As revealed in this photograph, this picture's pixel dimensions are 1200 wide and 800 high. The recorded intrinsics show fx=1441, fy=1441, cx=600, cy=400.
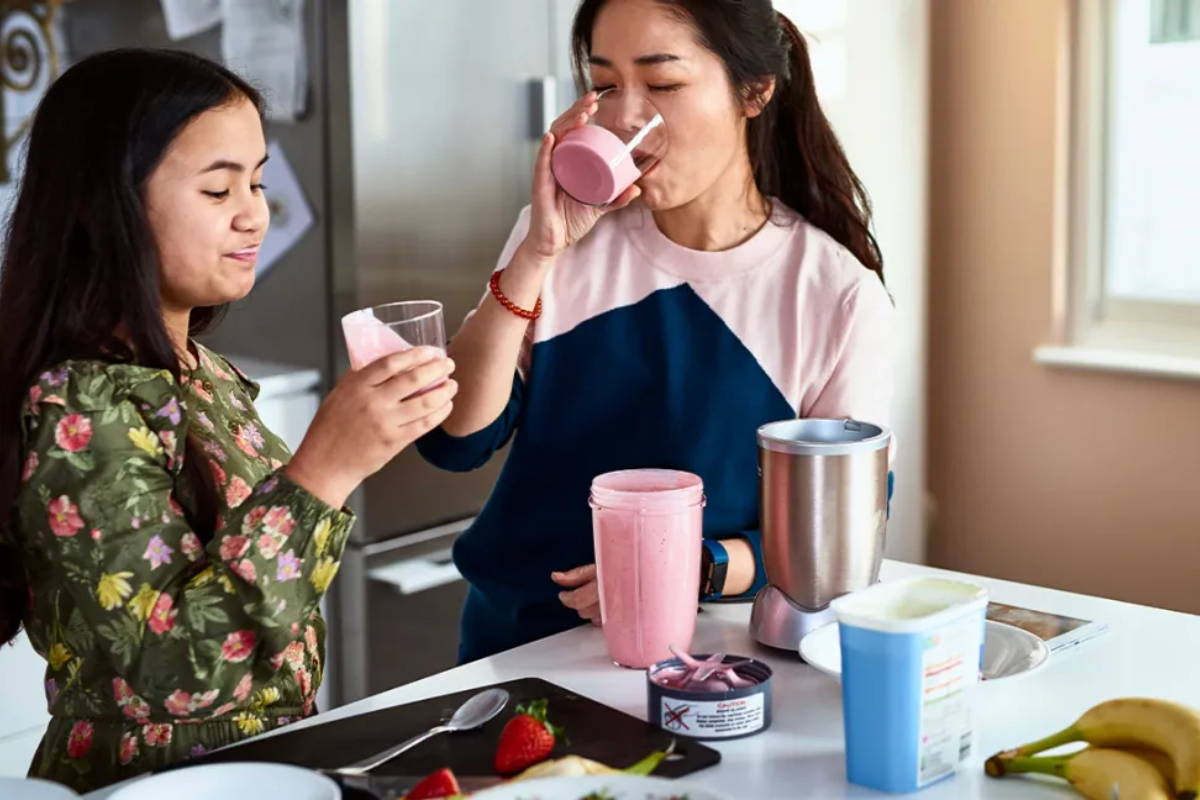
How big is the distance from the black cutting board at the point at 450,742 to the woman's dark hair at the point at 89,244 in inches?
8.6

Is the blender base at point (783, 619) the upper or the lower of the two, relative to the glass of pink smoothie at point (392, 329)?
lower

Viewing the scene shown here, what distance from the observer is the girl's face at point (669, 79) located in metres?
1.53

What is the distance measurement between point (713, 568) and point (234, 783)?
57 centimetres

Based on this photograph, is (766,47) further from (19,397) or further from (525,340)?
(19,397)

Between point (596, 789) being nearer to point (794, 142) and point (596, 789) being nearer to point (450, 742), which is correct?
point (450, 742)

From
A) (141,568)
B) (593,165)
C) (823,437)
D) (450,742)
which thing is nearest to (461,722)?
(450,742)

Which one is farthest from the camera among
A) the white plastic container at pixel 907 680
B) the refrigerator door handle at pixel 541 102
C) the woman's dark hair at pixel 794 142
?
the refrigerator door handle at pixel 541 102

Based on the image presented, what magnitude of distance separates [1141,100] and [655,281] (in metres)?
1.77

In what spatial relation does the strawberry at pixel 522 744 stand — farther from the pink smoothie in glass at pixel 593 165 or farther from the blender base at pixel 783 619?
the pink smoothie in glass at pixel 593 165

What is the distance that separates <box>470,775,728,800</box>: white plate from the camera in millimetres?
915

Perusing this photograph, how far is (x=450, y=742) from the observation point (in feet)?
3.67

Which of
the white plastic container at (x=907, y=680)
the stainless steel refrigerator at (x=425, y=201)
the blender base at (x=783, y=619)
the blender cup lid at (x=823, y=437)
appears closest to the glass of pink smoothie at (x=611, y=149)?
the blender cup lid at (x=823, y=437)

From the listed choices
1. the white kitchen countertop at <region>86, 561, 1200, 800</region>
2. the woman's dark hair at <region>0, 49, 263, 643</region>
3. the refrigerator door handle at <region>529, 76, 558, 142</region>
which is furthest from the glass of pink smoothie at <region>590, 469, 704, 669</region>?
the refrigerator door handle at <region>529, 76, 558, 142</region>

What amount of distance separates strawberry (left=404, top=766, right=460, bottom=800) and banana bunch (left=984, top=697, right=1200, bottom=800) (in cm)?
39
